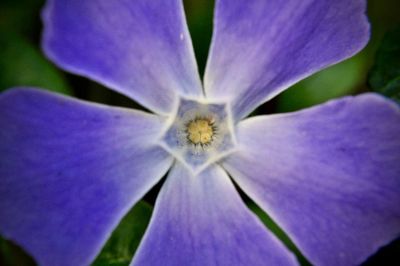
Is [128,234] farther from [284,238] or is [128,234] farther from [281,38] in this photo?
[281,38]

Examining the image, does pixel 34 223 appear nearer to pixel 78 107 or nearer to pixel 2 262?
pixel 78 107

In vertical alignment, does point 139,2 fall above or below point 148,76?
above

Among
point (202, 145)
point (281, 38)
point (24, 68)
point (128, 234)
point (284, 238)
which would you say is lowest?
point (284, 238)

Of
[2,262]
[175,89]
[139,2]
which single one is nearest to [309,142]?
[175,89]

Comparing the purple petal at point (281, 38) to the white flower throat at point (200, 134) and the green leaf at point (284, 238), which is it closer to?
the white flower throat at point (200, 134)

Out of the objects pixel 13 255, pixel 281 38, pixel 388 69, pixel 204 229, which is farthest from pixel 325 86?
pixel 13 255

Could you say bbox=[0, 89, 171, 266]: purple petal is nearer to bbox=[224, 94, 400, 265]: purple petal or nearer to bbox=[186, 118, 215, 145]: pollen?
bbox=[186, 118, 215, 145]: pollen

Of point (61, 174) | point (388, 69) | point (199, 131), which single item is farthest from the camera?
point (388, 69)
